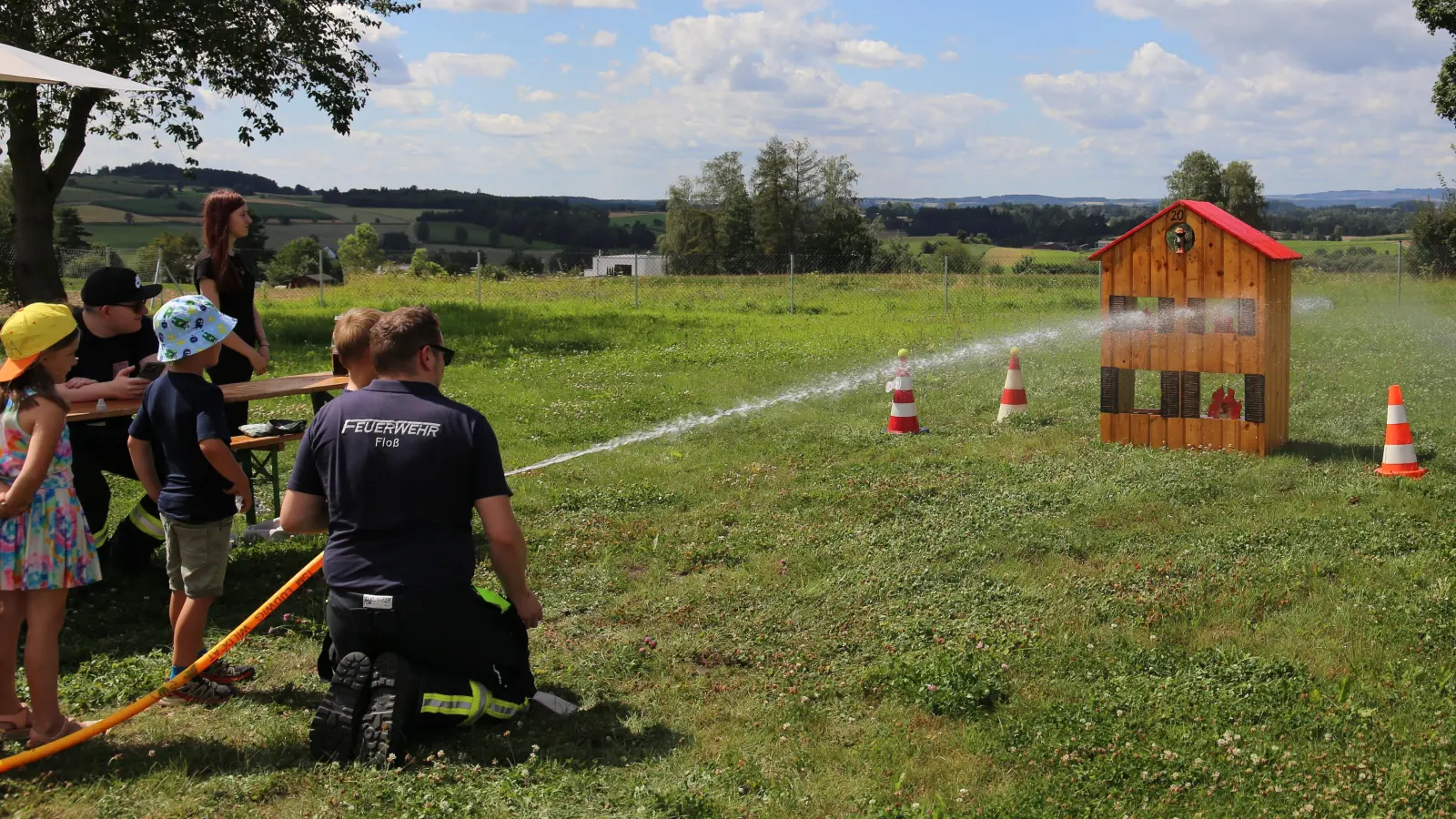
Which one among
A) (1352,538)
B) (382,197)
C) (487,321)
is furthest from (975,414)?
(382,197)

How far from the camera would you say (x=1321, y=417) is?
11000mm

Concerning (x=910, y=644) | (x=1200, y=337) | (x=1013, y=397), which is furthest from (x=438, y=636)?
(x=1013, y=397)

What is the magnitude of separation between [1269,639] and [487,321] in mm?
19423

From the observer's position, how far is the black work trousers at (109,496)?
646 cm

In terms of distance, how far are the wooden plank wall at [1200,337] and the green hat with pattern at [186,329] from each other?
295 inches

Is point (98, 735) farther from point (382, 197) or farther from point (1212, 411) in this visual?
point (382, 197)

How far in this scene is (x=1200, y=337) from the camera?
9.68m

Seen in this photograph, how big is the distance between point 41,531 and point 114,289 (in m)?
2.00

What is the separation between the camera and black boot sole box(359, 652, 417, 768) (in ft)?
14.1

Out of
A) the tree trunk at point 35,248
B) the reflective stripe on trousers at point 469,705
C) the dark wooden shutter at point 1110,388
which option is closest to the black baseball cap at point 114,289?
the reflective stripe on trousers at point 469,705

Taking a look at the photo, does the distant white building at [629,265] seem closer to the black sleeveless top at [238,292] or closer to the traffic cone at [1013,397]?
the traffic cone at [1013,397]

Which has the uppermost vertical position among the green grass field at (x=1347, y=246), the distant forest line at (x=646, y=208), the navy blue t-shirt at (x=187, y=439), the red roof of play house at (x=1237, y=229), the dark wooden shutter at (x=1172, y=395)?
the distant forest line at (x=646, y=208)

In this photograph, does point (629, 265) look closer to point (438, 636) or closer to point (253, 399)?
point (253, 399)

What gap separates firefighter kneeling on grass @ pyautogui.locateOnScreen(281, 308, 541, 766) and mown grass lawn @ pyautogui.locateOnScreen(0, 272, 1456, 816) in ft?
0.72
